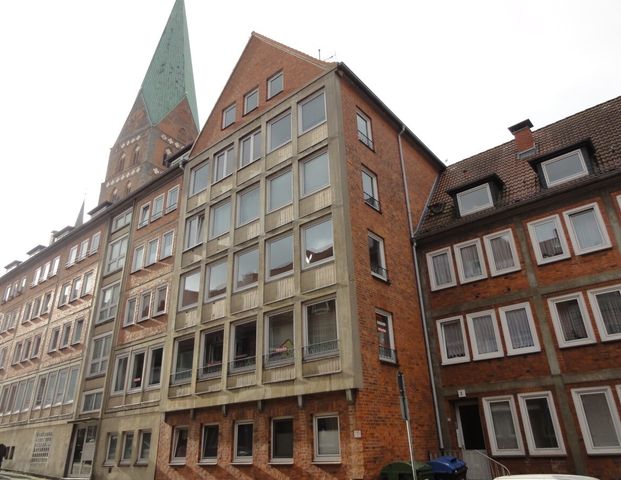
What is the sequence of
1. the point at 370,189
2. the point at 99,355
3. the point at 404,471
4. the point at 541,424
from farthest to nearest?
the point at 99,355 → the point at 370,189 → the point at 541,424 → the point at 404,471

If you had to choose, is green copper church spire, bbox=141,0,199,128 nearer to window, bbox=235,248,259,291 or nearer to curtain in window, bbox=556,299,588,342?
window, bbox=235,248,259,291

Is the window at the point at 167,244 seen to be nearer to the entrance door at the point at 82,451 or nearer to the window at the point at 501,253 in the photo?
the entrance door at the point at 82,451

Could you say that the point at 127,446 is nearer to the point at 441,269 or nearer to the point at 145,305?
the point at 145,305

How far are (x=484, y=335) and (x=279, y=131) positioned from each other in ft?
38.7

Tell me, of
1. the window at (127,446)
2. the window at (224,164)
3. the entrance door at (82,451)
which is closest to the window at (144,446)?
the window at (127,446)

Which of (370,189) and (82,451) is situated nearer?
(370,189)

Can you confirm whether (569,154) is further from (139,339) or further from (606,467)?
(139,339)

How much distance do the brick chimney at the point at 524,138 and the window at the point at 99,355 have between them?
22.6 meters

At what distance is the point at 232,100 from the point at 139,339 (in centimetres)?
1284

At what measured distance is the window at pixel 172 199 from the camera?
2566 centimetres

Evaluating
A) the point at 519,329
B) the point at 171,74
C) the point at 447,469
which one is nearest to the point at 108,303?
the point at 447,469

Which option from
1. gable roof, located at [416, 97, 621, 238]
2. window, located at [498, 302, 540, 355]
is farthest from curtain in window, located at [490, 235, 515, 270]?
window, located at [498, 302, 540, 355]

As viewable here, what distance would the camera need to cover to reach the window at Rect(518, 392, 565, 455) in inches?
580

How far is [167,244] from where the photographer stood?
24844 mm
